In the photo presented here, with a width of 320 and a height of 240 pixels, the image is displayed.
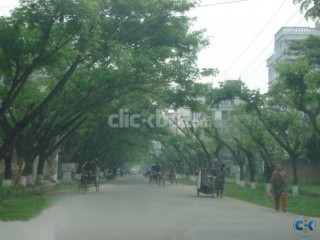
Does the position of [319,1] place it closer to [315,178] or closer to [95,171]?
[95,171]

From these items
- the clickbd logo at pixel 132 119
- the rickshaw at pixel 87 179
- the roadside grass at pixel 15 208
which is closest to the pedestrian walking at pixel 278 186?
the roadside grass at pixel 15 208

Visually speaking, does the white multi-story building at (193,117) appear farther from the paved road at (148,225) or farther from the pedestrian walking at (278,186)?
the paved road at (148,225)

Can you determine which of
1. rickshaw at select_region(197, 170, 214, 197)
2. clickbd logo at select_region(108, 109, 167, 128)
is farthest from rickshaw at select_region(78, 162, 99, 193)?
clickbd logo at select_region(108, 109, 167, 128)

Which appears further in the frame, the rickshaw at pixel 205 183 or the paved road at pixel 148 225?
the rickshaw at pixel 205 183

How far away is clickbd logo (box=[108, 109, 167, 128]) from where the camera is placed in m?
40.0

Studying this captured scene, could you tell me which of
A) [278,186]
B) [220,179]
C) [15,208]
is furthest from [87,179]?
[278,186]

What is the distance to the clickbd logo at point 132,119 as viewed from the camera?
3997 cm

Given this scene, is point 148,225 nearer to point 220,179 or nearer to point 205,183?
point 205,183

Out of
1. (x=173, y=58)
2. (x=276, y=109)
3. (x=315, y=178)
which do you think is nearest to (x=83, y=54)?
(x=173, y=58)

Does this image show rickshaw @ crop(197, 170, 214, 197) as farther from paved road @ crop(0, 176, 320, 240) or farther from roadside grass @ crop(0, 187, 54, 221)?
paved road @ crop(0, 176, 320, 240)

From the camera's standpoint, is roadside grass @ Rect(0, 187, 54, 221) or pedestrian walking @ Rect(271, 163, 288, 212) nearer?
roadside grass @ Rect(0, 187, 54, 221)

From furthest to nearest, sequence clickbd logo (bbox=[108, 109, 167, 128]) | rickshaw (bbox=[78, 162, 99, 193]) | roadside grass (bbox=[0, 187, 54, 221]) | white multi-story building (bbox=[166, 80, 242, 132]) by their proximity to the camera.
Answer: clickbd logo (bbox=[108, 109, 167, 128]), white multi-story building (bbox=[166, 80, 242, 132]), rickshaw (bbox=[78, 162, 99, 193]), roadside grass (bbox=[0, 187, 54, 221])

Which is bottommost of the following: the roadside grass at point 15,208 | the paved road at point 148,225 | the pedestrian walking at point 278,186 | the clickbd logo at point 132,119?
the paved road at point 148,225

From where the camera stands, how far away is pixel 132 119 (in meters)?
41.1
